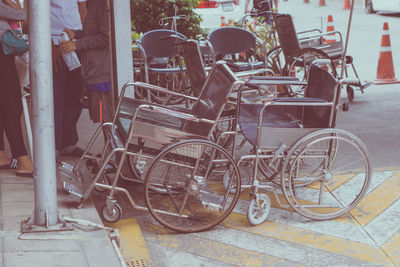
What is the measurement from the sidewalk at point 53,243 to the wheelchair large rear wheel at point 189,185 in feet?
1.68

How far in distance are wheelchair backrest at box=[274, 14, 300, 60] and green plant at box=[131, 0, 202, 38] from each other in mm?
1363

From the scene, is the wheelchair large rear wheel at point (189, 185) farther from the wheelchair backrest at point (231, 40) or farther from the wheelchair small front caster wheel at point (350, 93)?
the wheelchair small front caster wheel at point (350, 93)

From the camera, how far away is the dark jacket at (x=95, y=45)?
4969 mm

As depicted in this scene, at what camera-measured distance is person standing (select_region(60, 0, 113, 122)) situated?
4.98 metres

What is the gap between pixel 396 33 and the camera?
15039 millimetres

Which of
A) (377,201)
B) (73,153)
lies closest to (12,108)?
(73,153)

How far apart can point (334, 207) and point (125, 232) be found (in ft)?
4.87

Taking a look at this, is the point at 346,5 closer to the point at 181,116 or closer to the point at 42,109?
the point at 181,116

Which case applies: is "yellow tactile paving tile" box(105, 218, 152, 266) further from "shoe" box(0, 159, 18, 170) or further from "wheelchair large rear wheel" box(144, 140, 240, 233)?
"shoe" box(0, 159, 18, 170)

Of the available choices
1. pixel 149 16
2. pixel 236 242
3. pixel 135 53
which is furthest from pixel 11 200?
pixel 149 16

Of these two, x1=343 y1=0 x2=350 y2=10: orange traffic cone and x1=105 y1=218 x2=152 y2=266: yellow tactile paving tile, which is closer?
x1=105 y1=218 x2=152 y2=266: yellow tactile paving tile

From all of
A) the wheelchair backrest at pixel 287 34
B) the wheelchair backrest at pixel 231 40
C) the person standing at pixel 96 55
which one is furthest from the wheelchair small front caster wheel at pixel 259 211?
the wheelchair backrest at pixel 287 34

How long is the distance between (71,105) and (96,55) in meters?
0.81

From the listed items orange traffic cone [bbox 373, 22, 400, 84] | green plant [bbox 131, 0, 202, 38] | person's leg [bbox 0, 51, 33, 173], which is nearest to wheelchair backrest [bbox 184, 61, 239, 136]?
person's leg [bbox 0, 51, 33, 173]
